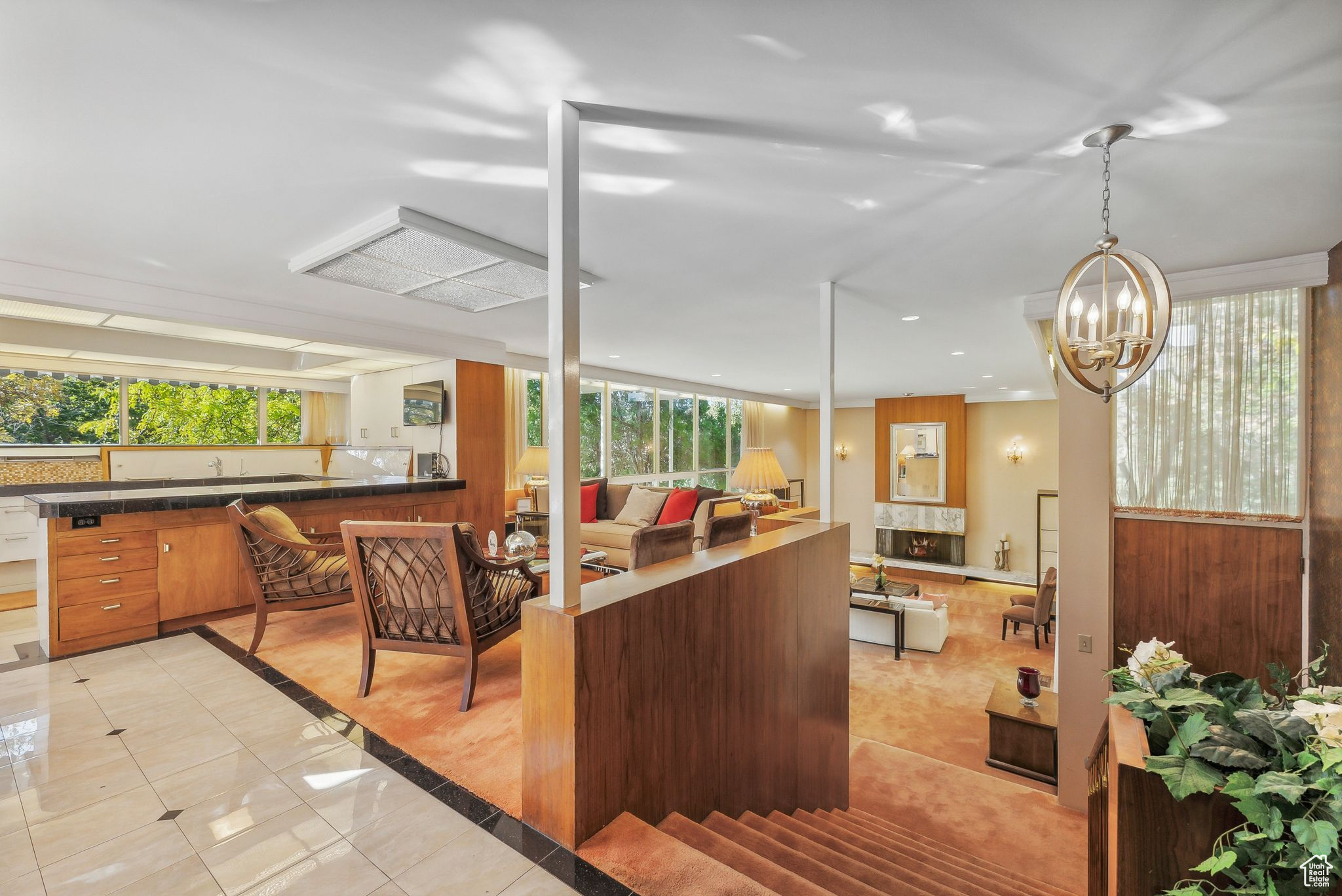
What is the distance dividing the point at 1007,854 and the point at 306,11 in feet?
14.8

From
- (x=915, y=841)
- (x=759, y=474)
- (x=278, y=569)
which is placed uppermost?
(x=759, y=474)

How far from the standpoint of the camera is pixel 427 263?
2945 millimetres

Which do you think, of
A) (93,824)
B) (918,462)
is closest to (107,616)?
(93,824)

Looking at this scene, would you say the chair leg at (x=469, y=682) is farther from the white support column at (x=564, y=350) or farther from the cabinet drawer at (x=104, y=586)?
the cabinet drawer at (x=104, y=586)

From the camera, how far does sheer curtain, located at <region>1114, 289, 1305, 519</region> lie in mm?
2984

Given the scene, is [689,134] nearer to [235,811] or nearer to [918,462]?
[235,811]

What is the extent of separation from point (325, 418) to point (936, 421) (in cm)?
965

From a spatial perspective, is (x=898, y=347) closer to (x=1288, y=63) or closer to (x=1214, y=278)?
(x=1214, y=278)

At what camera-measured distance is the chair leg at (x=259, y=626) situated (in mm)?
3098

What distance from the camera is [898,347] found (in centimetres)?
575

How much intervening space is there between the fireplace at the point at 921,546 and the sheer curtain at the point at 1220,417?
712 centimetres

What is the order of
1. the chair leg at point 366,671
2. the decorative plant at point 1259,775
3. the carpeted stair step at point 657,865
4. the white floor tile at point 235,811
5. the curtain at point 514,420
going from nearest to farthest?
the decorative plant at point 1259,775
the carpeted stair step at point 657,865
the white floor tile at point 235,811
the chair leg at point 366,671
the curtain at point 514,420

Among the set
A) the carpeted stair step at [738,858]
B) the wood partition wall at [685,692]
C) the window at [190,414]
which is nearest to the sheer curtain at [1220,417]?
the wood partition wall at [685,692]

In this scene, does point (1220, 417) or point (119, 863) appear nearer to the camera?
point (119, 863)
